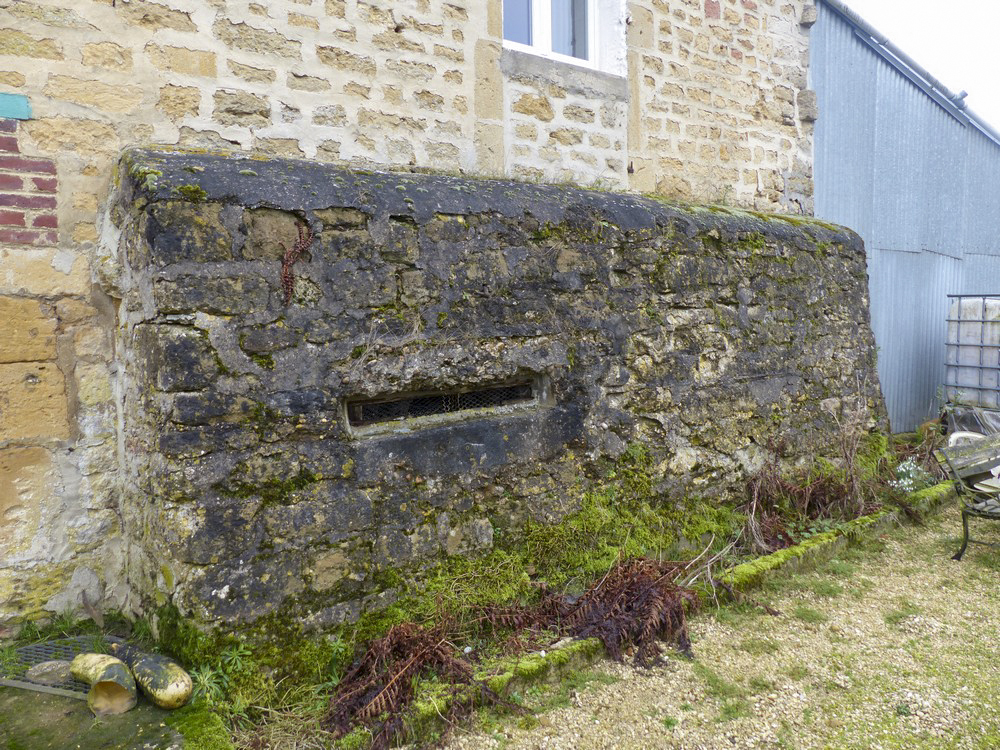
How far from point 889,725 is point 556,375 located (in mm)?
2069

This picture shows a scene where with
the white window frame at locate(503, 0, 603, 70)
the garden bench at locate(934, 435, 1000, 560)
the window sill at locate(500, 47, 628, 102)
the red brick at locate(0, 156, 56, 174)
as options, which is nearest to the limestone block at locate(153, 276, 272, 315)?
the red brick at locate(0, 156, 56, 174)

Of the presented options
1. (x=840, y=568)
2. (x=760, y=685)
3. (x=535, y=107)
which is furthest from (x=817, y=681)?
(x=535, y=107)

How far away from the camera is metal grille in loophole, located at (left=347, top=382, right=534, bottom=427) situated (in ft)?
9.95

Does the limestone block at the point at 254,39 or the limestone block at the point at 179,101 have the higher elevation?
the limestone block at the point at 254,39

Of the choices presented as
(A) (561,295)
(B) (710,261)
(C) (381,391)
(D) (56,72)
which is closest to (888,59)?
(B) (710,261)

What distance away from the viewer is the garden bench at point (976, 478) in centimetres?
442

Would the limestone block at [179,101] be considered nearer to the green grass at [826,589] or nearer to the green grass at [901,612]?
the green grass at [826,589]

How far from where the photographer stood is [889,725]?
8.79 feet

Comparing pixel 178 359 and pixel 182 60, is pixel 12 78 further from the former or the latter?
pixel 178 359

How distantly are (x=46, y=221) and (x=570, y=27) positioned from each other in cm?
345

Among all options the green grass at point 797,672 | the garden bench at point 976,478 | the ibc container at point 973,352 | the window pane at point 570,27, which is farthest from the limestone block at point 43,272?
the ibc container at point 973,352

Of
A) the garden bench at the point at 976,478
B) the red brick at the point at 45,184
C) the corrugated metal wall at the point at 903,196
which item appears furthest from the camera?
the corrugated metal wall at the point at 903,196

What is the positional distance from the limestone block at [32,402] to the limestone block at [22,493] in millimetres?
83

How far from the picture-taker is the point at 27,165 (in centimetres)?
280
